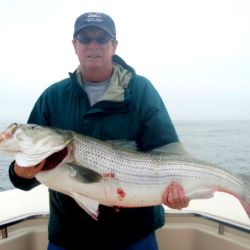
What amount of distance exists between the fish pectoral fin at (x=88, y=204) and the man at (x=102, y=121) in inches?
13.6

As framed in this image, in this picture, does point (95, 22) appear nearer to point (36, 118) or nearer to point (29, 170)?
point (36, 118)

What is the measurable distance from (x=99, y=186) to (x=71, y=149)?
1.25 feet

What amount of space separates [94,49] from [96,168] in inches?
43.8

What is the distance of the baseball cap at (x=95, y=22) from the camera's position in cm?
369

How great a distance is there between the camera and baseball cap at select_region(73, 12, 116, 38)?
12.1ft

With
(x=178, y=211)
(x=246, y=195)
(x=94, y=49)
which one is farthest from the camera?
(x=178, y=211)

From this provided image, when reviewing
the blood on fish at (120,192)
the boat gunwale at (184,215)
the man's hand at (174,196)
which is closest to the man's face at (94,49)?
the blood on fish at (120,192)

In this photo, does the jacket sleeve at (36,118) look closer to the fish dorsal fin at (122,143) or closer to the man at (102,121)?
the man at (102,121)

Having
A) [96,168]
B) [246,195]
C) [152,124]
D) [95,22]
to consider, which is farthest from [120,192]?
[95,22]

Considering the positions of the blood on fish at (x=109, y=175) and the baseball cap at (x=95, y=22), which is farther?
the baseball cap at (x=95, y=22)

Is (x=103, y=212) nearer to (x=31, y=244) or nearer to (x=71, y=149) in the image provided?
(x=71, y=149)

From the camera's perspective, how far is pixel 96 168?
10.6 ft

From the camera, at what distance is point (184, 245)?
16.7 feet

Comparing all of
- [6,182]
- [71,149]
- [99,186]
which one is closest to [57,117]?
[71,149]
